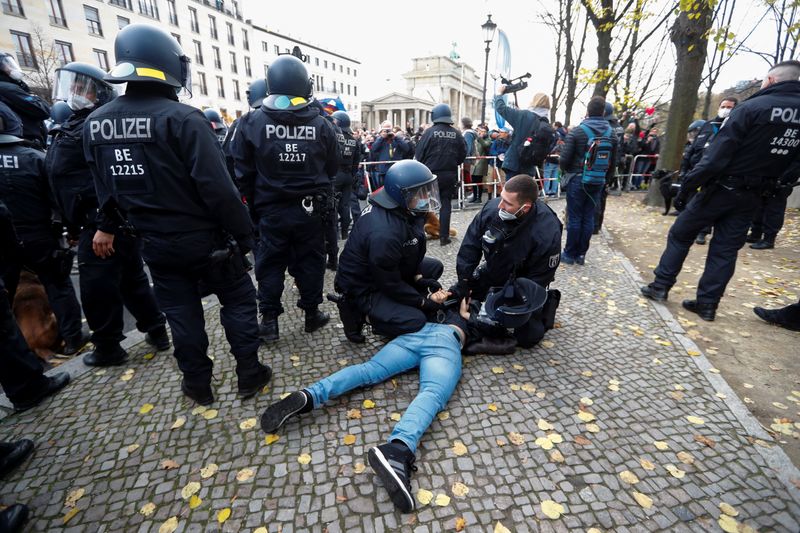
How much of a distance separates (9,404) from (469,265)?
3.89 metres

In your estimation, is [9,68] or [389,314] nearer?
[389,314]

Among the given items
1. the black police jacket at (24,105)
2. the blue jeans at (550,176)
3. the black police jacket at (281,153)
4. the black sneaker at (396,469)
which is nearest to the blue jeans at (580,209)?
the black police jacket at (281,153)

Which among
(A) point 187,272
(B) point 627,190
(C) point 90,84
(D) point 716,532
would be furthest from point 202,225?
(B) point 627,190

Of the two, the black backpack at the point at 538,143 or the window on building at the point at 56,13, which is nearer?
the black backpack at the point at 538,143

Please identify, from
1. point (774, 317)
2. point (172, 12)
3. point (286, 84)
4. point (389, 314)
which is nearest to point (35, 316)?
point (286, 84)

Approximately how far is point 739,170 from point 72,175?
6124mm

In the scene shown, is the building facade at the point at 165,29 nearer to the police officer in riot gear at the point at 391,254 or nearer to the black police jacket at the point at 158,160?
the police officer in riot gear at the point at 391,254

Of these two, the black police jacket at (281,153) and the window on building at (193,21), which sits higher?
the window on building at (193,21)

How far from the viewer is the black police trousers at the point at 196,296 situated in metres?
2.54

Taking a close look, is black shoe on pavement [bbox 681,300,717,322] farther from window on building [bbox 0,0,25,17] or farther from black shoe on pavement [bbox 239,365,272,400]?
window on building [bbox 0,0,25,17]

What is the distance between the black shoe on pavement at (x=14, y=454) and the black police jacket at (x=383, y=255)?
7.60 ft

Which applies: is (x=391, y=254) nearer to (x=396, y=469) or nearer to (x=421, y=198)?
(x=421, y=198)

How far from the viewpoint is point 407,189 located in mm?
3191

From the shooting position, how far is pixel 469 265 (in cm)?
385
